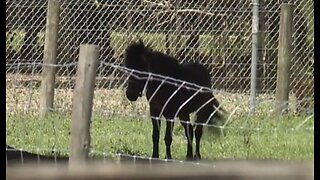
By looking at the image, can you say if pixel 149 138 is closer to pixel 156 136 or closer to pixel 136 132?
pixel 136 132

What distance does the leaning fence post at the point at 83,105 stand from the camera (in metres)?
4.18

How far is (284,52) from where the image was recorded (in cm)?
849

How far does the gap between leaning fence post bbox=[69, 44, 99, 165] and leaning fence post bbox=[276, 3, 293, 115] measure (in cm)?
450

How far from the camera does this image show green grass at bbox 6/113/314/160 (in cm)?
638

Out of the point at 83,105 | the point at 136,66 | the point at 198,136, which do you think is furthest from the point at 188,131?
the point at 83,105

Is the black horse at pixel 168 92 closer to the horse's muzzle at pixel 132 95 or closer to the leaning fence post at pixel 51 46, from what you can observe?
the horse's muzzle at pixel 132 95

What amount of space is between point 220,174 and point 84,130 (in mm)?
2260

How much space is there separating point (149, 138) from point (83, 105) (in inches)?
118

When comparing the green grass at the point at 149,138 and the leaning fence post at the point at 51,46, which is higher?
the leaning fence post at the point at 51,46

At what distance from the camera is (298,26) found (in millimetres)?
9281

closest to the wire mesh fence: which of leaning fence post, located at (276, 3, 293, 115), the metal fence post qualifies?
the metal fence post

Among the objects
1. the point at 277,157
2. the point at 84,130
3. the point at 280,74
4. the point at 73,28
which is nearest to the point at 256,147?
the point at 277,157

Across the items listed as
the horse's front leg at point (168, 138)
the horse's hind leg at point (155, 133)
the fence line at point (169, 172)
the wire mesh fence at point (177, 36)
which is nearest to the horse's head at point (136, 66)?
the horse's hind leg at point (155, 133)

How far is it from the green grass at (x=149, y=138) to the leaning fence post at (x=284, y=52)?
1.89 ft
